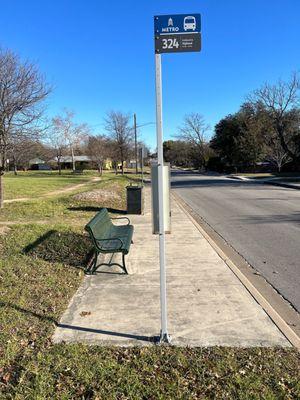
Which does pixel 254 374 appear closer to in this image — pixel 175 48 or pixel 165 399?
pixel 165 399

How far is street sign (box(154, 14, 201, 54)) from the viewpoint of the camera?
13.0 ft

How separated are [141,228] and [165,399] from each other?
8.30 meters

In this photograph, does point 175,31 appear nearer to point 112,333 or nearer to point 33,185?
point 112,333

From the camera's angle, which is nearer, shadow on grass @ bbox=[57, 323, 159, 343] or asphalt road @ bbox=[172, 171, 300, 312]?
shadow on grass @ bbox=[57, 323, 159, 343]

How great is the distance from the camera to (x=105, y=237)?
7879 millimetres

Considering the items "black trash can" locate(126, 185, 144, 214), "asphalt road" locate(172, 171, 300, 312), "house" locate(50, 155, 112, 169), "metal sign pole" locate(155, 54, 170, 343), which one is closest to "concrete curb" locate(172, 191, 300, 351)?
"asphalt road" locate(172, 171, 300, 312)

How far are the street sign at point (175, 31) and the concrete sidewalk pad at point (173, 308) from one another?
2.77m

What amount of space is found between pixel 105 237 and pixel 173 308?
2913mm

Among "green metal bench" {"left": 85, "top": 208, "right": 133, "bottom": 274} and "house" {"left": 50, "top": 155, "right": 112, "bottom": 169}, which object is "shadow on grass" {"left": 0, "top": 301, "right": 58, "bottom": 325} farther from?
"house" {"left": 50, "top": 155, "right": 112, "bottom": 169}

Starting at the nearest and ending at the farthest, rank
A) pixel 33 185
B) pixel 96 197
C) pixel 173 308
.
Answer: pixel 173 308, pixel 96 197, pixel 33 185

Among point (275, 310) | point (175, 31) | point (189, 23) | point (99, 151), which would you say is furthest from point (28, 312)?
point (99, 151)

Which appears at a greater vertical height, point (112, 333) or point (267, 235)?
point (112, 333)

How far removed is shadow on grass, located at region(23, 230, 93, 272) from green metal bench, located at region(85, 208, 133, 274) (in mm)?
450

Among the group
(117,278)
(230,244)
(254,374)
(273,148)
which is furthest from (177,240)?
(273,148)
